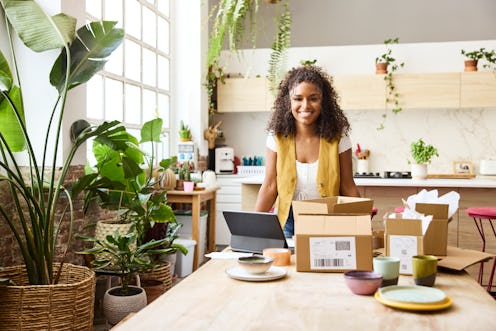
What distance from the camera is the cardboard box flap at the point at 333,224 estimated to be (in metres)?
1.92

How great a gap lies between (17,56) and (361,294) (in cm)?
281

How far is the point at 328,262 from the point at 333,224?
131 millimetres

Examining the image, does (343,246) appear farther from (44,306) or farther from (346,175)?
(44,306)

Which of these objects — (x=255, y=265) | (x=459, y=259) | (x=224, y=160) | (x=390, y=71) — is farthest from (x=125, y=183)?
(x=390, y=71)

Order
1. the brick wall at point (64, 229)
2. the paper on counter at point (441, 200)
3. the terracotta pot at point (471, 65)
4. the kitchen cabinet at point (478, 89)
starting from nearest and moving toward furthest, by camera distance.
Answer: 1. the paper on counter at point (441, 200)
2. the brick wall at point (64, 229)
3. the kitchen cabinet at point (478, 89)
4. the terracotta pot at point (471, 65)

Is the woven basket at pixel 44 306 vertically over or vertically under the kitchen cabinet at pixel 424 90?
under

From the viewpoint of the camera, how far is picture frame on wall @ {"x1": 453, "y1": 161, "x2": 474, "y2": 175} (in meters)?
6.55

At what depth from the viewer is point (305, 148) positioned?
2926 mm

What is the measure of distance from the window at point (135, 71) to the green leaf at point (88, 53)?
5.09 feet

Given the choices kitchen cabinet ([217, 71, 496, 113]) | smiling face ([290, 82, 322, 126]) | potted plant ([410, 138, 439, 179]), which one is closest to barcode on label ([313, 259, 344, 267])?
smiling face ([290, 82, 322, 126])

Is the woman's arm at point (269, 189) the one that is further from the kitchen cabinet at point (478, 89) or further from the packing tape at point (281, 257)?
the kitchen cabinet at point (478, 89)

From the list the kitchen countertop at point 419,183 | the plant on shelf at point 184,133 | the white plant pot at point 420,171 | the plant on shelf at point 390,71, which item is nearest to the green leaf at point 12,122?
the kitchen countertop at point 419,183

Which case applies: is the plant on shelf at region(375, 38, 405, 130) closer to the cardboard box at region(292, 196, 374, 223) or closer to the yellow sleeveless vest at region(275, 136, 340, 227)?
the yellow sleeveless vest at region(275, 136, 340, 227)

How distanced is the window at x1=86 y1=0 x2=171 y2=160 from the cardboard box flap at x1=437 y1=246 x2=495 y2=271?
3.24 metres
